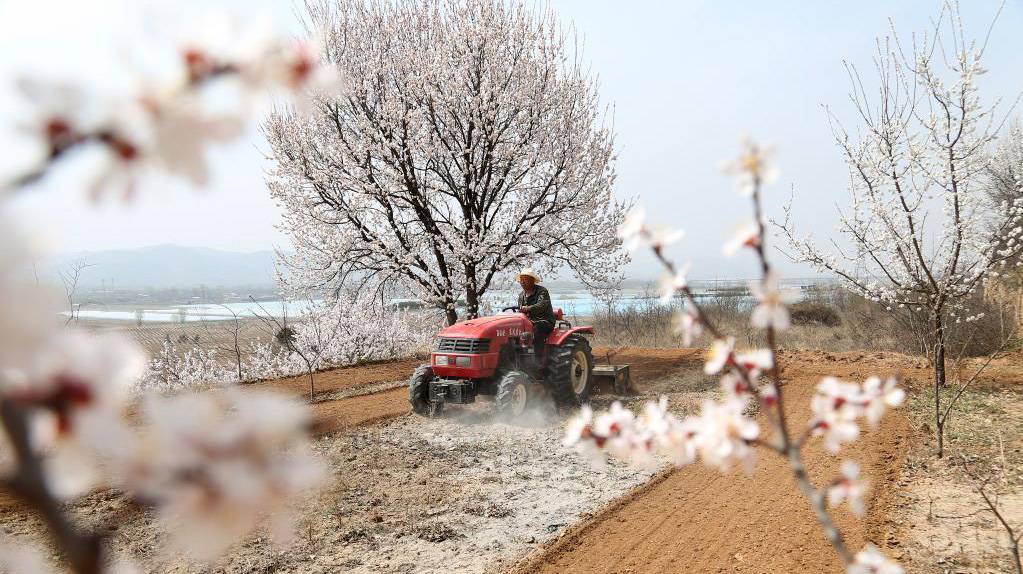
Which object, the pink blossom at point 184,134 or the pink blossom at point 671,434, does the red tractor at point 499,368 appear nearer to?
the pink blossom at point 671,434

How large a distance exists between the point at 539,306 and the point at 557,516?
10.8ft

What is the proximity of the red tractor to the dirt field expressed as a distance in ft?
1.67

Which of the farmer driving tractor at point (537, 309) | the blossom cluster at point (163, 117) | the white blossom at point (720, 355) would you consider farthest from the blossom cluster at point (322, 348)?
the blossom cluster at point (163, 117)

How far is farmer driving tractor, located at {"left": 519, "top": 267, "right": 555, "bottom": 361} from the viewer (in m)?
7.14

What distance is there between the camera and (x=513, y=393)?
20.7ft

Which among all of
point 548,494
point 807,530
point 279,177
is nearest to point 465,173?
point 279,177

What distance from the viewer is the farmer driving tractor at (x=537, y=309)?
7145mm

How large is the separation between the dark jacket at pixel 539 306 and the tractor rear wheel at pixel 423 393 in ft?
4.57

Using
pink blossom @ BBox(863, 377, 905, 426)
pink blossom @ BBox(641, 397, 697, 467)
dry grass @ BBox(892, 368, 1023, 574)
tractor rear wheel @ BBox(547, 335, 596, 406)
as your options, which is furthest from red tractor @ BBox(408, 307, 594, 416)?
pink blossom @ BBox(863, 377, 905, 426)

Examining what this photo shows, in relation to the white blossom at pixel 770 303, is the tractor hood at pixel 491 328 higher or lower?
lower

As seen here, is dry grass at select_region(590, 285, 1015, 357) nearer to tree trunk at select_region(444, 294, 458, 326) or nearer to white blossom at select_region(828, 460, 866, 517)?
tree trunk at select_region(444, 294, 458, 326)

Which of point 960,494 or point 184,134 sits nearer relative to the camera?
point 184,134

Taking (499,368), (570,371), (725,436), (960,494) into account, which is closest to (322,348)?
(499,368)

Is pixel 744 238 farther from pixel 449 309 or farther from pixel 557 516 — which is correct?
pixel 449 309
